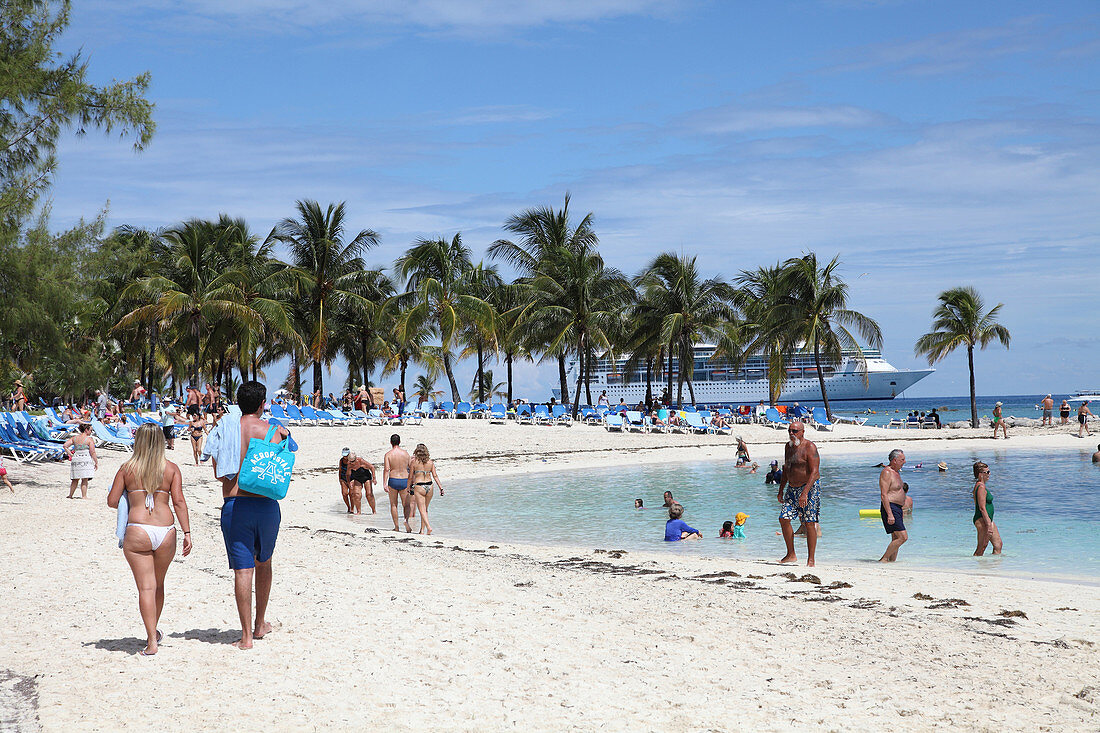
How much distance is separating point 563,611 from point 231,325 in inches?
1072

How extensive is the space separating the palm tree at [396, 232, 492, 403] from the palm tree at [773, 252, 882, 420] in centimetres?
1159

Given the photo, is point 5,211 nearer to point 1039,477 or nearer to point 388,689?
point 388,689

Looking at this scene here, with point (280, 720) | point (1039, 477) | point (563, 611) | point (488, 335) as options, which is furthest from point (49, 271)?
point (488, 335)

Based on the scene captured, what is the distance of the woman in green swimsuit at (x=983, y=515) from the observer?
9.30 meters

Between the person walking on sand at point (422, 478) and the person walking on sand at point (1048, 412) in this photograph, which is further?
the person walking on sand at point (1048, 412)

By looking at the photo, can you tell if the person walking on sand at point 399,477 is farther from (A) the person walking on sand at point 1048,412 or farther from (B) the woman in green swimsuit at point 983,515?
(A) the person walking on sand at point 1048,412

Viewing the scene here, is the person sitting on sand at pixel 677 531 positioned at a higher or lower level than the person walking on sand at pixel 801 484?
lower

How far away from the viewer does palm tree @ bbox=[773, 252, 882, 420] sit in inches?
1287

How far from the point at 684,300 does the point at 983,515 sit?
81.8 ft

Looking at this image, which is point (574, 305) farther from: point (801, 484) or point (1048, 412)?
point (801, 484)

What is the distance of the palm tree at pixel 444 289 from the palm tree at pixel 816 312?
38.0 feet

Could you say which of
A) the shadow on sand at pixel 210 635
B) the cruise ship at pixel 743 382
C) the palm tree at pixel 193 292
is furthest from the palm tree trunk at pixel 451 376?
the cruise ship at pixel 743 382

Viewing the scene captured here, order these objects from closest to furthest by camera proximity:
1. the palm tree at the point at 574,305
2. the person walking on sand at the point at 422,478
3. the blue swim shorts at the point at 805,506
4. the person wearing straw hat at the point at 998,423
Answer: the blue swim shorts at the point at 805,506, the person walking on sand at the point at 422,478, the person wearing straw hat at the point at 998,423, the palm tree at the point at 574,305

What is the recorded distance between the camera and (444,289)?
106 feet
